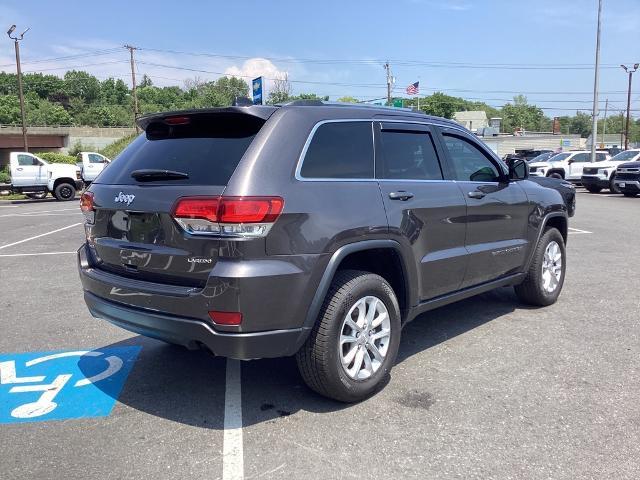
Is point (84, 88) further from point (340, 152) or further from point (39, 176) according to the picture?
point (340, 152)

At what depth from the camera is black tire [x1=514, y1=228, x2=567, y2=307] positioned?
5516 millimetres

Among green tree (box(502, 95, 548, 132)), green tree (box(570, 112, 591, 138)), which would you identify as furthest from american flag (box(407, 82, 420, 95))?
green tree (box(570, 112, 591, 138))

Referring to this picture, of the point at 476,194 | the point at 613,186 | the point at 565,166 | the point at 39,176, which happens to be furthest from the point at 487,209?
the point at 565,166

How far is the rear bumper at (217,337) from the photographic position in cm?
310

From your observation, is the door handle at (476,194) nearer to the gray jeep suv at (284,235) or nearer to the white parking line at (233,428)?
the gray jeep suv at (284,235)

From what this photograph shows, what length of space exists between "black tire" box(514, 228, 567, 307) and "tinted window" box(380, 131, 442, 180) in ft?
5.84

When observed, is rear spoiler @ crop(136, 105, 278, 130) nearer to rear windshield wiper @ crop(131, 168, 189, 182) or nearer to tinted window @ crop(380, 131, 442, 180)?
rear windshield wiper @ crop(131, 168, 189, 182)

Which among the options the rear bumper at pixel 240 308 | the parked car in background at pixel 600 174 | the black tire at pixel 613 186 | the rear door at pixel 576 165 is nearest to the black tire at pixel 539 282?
the rear bumper at pixel 240 308

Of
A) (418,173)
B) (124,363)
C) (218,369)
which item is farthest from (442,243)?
(124,363)

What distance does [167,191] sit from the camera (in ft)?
10.7

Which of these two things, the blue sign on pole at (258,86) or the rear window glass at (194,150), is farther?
the blue sign on pole at (258,86)

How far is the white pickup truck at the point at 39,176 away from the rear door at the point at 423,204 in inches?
926

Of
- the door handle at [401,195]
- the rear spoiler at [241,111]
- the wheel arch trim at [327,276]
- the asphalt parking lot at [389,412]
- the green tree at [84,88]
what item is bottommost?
the asphalt parking lot at [389,412]

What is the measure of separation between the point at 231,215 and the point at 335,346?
1034 mm
